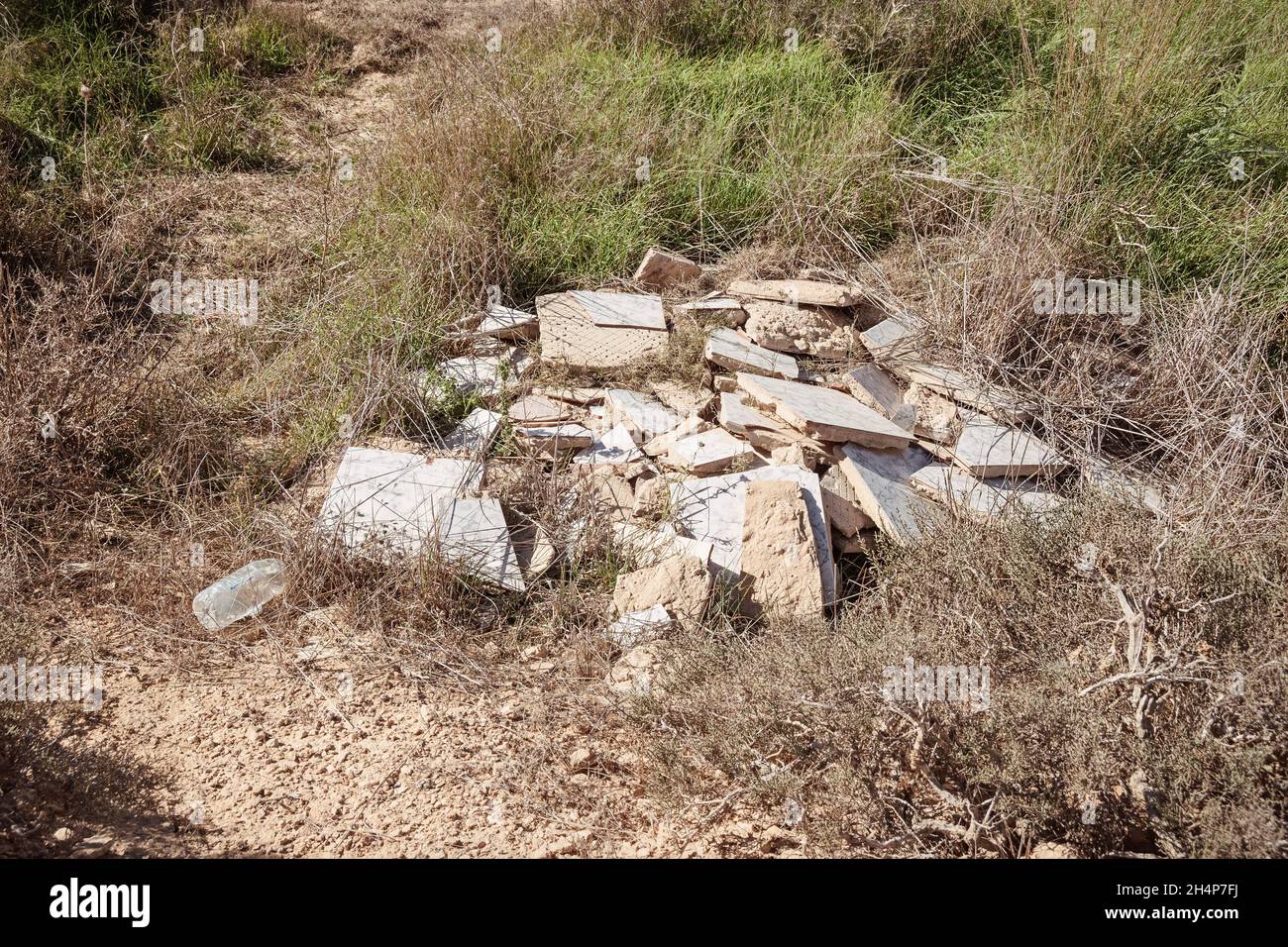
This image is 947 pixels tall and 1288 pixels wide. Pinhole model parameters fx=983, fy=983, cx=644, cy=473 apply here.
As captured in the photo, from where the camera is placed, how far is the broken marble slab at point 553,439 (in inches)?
Answer: 175

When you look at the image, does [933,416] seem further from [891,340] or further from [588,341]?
[588,341]

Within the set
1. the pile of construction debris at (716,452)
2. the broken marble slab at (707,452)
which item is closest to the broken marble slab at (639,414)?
the pile of construction debris at (716,452)

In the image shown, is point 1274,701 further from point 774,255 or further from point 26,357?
point 26,357

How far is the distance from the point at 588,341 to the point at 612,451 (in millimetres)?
775

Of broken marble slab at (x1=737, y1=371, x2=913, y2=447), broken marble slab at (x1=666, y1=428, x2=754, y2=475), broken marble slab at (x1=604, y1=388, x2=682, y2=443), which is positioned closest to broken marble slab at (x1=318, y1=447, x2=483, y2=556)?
broken marble slab at (x1=604, y1=388, x2=682, y2=443)

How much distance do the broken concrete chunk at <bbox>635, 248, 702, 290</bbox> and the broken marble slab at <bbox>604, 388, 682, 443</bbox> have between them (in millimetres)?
935

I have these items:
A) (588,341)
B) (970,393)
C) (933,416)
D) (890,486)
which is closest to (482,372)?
(588,341)

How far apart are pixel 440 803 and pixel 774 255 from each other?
3.72 m

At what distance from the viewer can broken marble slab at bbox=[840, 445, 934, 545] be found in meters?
4.02

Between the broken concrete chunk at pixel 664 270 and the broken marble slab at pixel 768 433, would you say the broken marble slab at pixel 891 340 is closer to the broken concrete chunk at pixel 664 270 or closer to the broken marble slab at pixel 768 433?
the broken marble slab at pixel 768 433

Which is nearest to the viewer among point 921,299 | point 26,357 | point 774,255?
point 26,357

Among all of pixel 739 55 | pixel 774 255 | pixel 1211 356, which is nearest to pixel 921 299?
pixel 774 255

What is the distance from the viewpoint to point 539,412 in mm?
4668

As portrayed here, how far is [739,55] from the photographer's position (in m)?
6.55
